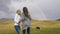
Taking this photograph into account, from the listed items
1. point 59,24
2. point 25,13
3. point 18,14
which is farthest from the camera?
point 59,24

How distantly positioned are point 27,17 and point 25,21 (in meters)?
0.26

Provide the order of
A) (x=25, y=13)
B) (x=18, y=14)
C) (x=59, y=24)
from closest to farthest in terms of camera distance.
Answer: (x=25, y=13)
(x=18, y=14)
(x=59, y=24)

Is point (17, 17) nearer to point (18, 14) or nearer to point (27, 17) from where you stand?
point (18, 14)

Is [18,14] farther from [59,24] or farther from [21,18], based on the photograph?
[59,24]

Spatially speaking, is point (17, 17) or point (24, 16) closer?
point (24, 16)

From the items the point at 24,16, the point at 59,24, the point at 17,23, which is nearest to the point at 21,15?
the point at 24,16

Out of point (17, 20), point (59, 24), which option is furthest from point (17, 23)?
point (59, 24)

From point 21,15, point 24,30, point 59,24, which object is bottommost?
point 59,24

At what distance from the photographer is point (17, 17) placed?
571 inches

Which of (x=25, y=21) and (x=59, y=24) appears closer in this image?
(x=25, y=21)

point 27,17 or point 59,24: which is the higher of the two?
point 27,17

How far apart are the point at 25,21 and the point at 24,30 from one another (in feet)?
1.68

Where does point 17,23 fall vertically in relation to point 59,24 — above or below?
above

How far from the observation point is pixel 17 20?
14.5 m
